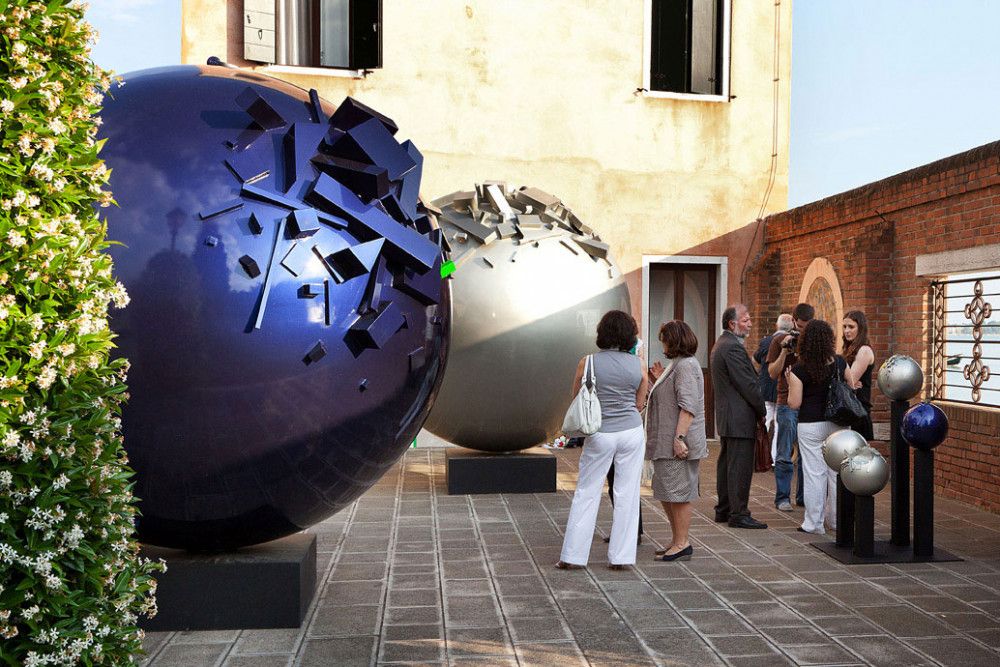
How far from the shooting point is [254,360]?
14.3ft

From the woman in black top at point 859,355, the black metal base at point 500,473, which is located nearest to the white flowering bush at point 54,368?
the black metal base at point 500,473

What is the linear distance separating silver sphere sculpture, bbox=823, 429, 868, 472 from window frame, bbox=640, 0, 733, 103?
8101mm

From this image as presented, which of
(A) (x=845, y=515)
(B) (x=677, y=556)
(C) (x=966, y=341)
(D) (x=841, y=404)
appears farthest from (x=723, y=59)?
(B) (x=677, y=556)

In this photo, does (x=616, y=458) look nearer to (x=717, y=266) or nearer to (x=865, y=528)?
(x=865, y=528)

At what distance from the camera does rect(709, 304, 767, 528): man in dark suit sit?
7.82m

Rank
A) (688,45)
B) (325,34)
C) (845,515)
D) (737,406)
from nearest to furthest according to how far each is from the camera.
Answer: (845,515)
(737,406)
(325,34)
(688,45)

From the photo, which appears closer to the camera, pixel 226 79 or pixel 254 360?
pixel 254 360

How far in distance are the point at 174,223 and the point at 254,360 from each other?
0.69 metres

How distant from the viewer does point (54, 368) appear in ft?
9.48

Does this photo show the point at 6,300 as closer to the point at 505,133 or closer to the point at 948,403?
the point at 948,403

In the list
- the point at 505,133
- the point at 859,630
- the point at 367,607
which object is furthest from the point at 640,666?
the point at 505,133

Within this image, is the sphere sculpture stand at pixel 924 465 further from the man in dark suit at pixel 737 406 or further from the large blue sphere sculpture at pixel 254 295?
the large blue sphere sculpture at pixel 254 295

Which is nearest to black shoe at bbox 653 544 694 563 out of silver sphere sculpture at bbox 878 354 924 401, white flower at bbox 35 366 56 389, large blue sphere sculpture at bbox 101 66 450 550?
silver sphere sculpture at bbox 878 354 924 401

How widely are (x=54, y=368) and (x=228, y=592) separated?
244 centimetres
